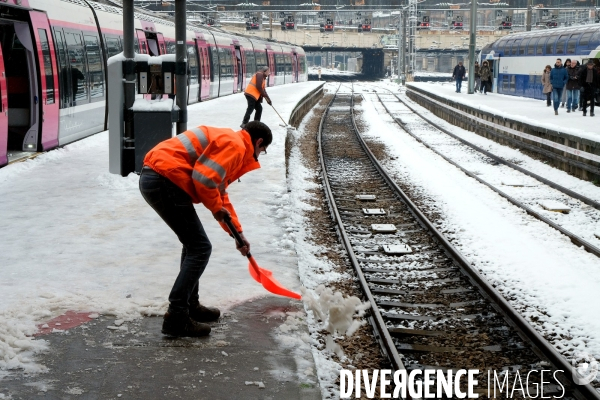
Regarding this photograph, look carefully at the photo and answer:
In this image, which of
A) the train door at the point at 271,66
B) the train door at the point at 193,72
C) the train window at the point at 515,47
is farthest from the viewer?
the train door at the point at 271,66

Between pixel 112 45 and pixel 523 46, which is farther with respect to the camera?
pixel 523 46

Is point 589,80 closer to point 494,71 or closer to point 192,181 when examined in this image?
point 192,181

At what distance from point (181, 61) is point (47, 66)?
13.4 ft

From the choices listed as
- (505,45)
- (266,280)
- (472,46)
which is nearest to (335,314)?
(266,280)

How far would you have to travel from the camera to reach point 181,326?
17.6ft

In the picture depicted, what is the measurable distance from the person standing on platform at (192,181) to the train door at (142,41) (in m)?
15.1

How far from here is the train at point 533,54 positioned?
93.9 ft

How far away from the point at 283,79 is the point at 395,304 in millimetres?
44905

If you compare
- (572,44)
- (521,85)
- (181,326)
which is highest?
(572,44)

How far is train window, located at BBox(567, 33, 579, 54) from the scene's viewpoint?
29438 mm

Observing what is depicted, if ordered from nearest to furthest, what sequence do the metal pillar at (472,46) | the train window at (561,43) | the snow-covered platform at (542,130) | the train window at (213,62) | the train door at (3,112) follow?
the train door at (3,112)
the snow-covered platform at (542,130)
the train window at (561,43)
the train window at (213,62)
the metal pillar at (472,46)

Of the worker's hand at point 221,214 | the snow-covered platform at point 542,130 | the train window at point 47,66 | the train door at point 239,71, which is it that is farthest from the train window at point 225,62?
the worker's hand at point 221,214

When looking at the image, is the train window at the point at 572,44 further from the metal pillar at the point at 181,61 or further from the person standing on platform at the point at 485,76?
the metal pillar at the point at 181,61

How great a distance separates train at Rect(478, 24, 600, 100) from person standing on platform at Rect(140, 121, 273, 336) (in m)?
22.2
